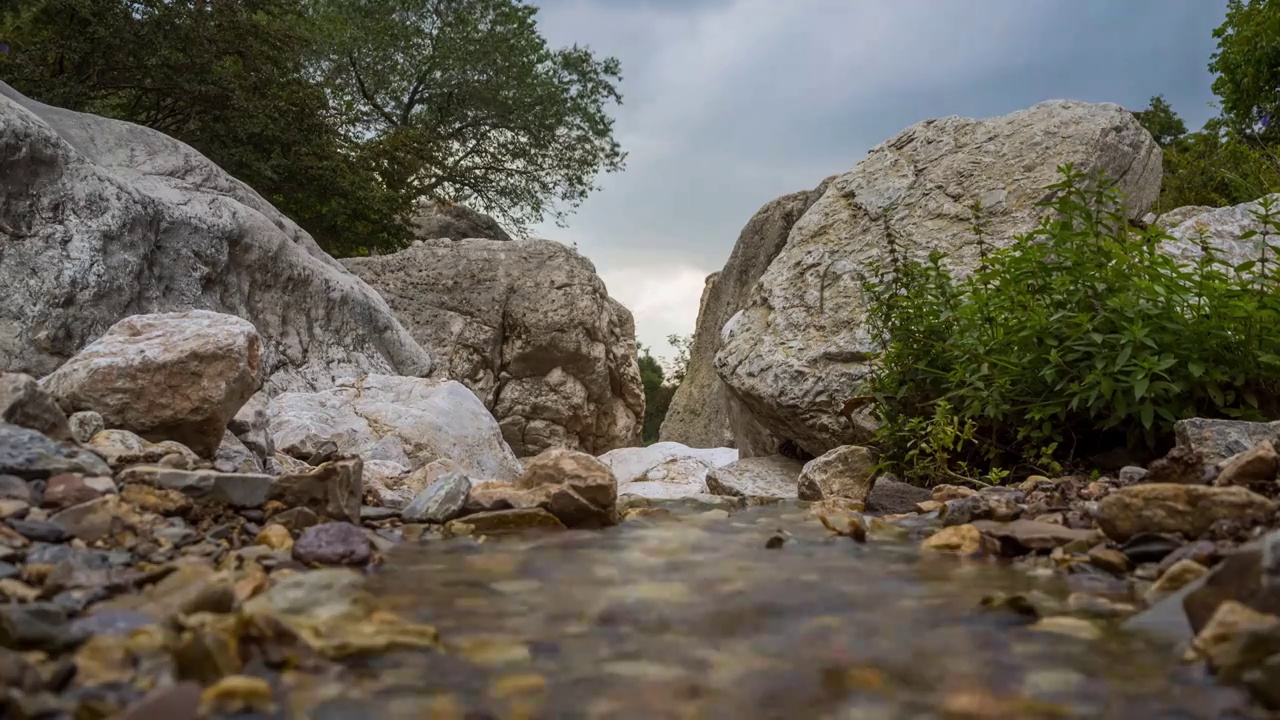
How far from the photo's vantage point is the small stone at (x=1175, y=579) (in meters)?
2.27

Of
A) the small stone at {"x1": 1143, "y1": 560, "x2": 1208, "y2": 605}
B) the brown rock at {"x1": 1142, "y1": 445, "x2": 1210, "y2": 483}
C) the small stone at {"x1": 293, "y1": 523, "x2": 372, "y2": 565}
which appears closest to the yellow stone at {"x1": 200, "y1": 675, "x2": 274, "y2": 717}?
the small stone at {"x1": 293, "y1": 523, "x2": 372, "y2": 565}

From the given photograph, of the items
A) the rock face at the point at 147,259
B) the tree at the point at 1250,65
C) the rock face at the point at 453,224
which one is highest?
the tree at the point at 1250,65

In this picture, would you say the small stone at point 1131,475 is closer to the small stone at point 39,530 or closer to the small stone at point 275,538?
the small stone at point 275,538

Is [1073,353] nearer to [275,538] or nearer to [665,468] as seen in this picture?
[275,538]

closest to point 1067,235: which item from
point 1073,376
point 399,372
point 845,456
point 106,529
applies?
point 1073,376

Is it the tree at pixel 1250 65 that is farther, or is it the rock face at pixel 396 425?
the tree at pixel 1250 65

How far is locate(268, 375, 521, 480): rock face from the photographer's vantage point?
6.07m

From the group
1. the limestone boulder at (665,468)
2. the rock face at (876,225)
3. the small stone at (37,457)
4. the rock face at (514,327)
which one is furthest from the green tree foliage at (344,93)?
the small stone at (37,457)

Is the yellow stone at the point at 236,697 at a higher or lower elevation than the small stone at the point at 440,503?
lower

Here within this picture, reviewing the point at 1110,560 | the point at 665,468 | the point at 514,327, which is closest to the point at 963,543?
the point at 1110,560

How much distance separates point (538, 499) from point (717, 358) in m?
3.69

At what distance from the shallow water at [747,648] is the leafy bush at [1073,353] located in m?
1.97

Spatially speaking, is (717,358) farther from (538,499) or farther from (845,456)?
(538,499)

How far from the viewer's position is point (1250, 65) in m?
17.5
